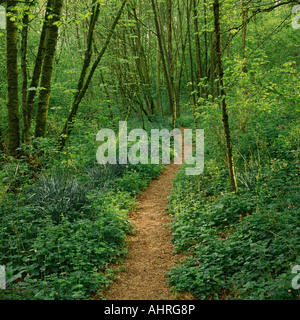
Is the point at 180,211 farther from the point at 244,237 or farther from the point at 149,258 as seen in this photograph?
the point at 244,237

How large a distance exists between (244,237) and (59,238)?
9.05 ft

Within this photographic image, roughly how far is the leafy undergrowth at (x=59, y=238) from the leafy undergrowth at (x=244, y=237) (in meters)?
1.13

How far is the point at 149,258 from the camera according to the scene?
183 inches

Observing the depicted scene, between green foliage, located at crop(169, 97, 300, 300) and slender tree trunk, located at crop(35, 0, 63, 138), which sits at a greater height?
slender tree trunk, located at crop(35, 0, 63, 138)

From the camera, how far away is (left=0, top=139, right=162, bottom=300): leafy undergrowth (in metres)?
3.41

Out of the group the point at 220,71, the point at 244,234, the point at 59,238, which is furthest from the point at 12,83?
the point at 244,234

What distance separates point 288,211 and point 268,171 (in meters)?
1.52

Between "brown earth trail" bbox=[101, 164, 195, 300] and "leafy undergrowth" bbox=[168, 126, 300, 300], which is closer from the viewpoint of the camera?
"leafy undergrowth" bbox=[168, 126, 300, 300]

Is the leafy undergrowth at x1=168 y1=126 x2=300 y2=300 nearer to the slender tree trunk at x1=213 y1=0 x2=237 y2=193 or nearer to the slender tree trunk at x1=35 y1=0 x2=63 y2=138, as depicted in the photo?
the slender tree trunk at x1=213 y1=0 x2=237 y2=193

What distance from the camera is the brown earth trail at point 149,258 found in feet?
12.3

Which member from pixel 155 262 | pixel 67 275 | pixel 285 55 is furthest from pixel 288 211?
pixel 285 55

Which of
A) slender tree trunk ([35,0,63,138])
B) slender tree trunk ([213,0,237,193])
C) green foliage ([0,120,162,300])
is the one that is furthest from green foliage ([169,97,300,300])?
slender tree trunk ([35,0,63,138])

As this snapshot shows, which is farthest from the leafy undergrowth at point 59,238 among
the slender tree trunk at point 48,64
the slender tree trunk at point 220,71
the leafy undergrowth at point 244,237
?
the slender tree trunk at point 220,71

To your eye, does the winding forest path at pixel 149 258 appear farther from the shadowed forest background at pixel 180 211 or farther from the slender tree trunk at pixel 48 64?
the slender tree trunk at pixel 48 64
